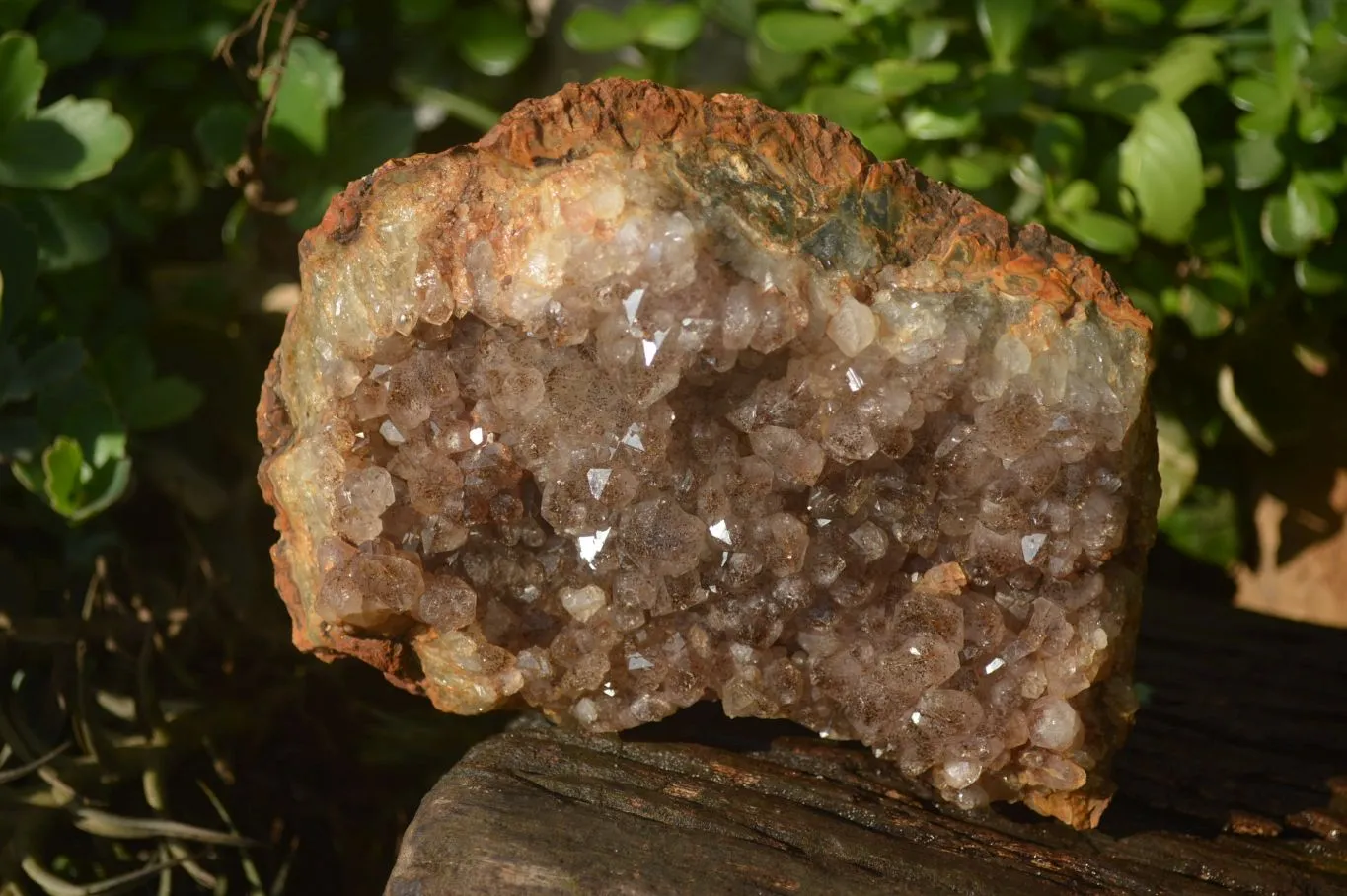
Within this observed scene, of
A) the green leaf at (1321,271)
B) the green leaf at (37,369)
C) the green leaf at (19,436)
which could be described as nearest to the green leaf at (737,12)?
the green leaf at (1321,271)

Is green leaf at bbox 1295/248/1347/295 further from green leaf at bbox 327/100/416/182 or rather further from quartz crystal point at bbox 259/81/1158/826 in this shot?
green leaf at bbox 327/100/416/182

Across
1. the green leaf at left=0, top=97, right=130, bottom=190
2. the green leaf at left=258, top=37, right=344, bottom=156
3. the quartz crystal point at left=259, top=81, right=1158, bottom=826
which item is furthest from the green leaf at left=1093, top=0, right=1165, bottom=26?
the green leaf at left=0, top=97, right=130, bottom=190

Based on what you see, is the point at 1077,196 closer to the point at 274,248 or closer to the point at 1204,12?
the point at 1204,12

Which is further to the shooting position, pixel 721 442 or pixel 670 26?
pixel 670 26

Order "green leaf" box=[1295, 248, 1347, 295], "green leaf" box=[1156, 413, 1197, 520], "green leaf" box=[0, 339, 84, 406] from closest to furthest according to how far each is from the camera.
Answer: "green leaf" box=[0, 339, 84, 406], "green leaf" box=[1295, 248, 1347, 295], "green leaf" box=[1156, 413, 1197, 520]

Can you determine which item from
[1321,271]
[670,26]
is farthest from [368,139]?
[1321,271]

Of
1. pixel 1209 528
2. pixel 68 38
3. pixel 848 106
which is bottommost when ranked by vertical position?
pixel 1209 528

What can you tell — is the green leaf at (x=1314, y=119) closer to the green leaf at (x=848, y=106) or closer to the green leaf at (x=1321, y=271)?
the green leaf at (x=1321, y=271)
